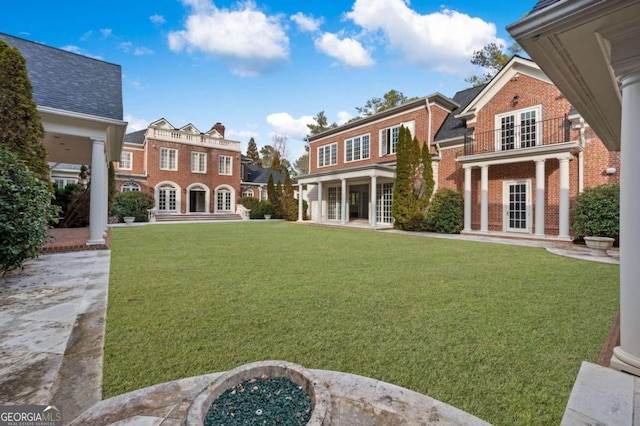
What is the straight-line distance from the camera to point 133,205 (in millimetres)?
19328

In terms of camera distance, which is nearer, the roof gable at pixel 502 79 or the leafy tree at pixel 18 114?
the leafy tree at pixel 18 114

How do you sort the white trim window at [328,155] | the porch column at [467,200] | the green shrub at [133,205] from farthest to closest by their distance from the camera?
the white trim window at [328,155], the green shrub at [133,205], the porch column at [467,200]

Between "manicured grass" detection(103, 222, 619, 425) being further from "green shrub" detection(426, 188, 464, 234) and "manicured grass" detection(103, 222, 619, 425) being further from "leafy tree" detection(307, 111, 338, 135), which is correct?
"leafy tree" detection(307, 111, 338, 135)

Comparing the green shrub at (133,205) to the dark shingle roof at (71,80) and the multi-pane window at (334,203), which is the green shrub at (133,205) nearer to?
the dark shingle roof at (71,80)

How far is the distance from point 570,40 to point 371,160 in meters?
15.7

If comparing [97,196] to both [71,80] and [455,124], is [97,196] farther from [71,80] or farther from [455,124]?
[455,124]

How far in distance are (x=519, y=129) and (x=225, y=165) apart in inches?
911

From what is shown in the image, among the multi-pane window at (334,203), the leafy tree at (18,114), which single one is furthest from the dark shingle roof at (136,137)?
the leafy tree at (18,114)

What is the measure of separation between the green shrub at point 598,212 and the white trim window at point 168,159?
25985 mm

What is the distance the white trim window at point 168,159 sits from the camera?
2359 cm

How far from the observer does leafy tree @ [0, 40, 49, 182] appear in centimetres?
611

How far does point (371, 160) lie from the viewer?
18.1 metres

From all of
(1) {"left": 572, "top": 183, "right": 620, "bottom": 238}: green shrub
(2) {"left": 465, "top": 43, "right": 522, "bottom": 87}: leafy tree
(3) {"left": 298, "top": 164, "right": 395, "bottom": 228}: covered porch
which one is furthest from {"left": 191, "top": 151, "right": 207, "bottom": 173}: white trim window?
(1) {"left": 572, "top": 183, "right": 620, "bottom": 238}: green shrub

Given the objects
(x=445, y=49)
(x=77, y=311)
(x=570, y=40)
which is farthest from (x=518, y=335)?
(x=445, y=49)
